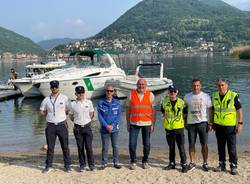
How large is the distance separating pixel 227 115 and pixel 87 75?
61.3ft

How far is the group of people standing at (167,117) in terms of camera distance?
8586mm

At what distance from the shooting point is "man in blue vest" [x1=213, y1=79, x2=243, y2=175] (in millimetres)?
8477

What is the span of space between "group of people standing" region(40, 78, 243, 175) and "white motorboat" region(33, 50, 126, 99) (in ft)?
56.5

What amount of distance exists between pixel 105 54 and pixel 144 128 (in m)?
19.7

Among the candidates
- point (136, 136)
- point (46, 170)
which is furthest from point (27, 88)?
point (136, 136)

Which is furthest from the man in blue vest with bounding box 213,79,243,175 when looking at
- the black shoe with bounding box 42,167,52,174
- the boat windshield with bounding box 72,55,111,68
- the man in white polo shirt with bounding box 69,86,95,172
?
the boat windshield with bounding box 72,55,111,68

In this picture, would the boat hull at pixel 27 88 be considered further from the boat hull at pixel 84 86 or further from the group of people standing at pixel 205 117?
the group of people standing at pixel 205 117

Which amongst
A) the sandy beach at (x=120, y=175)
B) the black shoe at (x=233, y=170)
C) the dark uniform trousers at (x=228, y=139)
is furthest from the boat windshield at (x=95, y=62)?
the black shoe at (x=233, y=170)

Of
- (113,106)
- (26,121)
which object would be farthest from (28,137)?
(113,106)

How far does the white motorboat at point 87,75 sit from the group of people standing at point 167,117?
17.2 m

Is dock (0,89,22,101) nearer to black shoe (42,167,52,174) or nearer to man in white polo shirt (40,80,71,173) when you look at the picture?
black shoe (42,167,52,174)

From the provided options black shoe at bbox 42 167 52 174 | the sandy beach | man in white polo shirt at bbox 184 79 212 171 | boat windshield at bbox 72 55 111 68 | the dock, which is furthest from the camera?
the dock

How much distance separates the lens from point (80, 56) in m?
28.5

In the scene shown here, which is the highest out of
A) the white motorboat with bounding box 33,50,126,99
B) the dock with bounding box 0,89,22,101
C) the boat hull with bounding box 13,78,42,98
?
the white motorboat with bounding box 33,50,126,99
